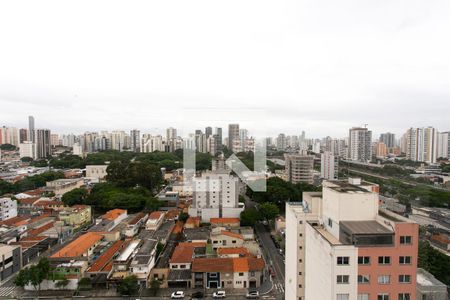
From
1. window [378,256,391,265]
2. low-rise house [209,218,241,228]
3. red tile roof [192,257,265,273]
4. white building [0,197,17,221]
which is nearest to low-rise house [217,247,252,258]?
red tile roof [192,257,265,273]

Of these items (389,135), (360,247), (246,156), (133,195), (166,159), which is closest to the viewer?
(360,247)

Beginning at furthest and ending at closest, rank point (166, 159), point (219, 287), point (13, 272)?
1. point (166, 159)
2. point (13, 272)
3. point (219, 287)

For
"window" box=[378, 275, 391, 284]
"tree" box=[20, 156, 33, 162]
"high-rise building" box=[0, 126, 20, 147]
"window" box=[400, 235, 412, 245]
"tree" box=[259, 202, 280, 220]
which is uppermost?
"high-rise building" box=[0, 126, 20, 147]

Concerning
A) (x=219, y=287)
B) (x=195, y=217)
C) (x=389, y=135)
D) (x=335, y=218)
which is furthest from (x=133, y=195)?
(x=389, y=135)

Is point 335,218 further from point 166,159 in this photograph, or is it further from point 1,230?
point 166,159

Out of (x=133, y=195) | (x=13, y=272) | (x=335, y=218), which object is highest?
(x=335, y=218)

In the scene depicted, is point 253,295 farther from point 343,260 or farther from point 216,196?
point 216,196

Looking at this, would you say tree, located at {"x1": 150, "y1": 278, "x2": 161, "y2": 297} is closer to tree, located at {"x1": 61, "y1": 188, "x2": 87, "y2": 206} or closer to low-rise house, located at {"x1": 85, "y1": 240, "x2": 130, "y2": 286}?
low-rise house, located at {"x1": 85, "y1": 240, "x2": 130, "y2": 286}
